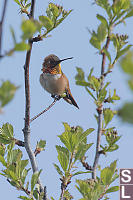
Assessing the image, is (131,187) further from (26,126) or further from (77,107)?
(77,107)

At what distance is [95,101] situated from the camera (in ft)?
7.14

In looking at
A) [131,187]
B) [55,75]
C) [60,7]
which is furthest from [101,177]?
[55,75]

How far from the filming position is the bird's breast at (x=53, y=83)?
5105mm

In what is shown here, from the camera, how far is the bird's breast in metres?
5.11

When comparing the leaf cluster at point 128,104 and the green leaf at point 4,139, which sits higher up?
the green leaf at point 4,139

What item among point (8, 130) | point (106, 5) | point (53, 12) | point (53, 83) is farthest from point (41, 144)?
point (53, 83)

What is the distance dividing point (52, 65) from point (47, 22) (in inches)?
111

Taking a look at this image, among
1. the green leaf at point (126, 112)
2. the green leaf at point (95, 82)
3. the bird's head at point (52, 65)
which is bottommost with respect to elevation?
the green leaf at point (126, 112)

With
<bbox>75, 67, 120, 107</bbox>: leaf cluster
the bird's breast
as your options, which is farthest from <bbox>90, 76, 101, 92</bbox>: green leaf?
the bird's breast

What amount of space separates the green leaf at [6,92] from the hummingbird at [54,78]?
3.84 m

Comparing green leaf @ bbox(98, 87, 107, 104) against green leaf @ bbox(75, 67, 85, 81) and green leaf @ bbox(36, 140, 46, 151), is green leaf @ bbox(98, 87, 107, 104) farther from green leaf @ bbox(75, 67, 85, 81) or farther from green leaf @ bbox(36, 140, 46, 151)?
green leaf @ bbox(36, 140, 46, 151)

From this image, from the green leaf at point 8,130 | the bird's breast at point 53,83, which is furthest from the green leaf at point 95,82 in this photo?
the bird's breast at point 53,83

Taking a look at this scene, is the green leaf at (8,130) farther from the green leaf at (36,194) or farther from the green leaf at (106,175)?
the green leaf at (106,175)

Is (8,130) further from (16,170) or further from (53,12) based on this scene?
(53,12)
